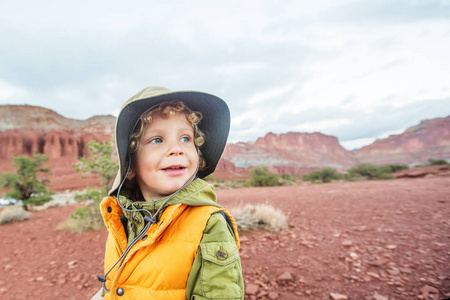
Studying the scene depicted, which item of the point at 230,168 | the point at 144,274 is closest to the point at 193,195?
the point at 144,274

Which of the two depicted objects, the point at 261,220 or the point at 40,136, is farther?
the point at 40,136

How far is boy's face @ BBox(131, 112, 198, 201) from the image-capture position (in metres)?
1.25

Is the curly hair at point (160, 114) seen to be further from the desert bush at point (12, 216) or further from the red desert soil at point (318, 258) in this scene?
the desert bush at point (12, 216)

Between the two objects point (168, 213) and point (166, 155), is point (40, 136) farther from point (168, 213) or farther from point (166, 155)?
point (168, 213)

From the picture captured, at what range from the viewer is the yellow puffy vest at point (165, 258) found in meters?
1.05

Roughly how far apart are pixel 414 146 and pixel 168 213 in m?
87.1

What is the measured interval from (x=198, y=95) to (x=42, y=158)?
1031cm

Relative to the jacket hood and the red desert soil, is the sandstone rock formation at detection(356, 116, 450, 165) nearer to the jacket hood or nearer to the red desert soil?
the red desert soil

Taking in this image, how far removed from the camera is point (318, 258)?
2.78 meters

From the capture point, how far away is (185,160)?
129cm

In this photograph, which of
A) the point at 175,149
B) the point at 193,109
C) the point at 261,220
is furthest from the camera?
the point at 261,220

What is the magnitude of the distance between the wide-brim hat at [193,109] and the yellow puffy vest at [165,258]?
418 mm

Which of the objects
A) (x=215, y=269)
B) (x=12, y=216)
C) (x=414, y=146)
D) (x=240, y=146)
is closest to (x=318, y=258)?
(x=215, y=269)

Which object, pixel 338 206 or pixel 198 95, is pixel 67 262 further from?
pixel 338 206
